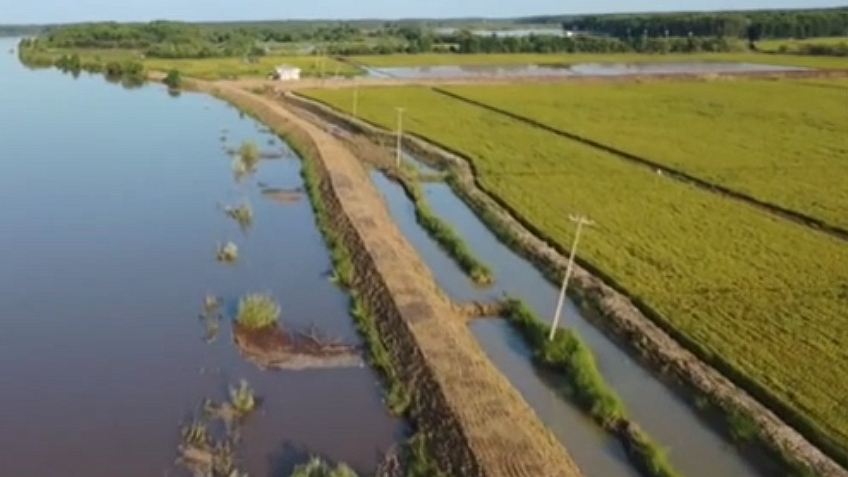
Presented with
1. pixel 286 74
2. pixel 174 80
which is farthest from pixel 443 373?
pixel 174 80

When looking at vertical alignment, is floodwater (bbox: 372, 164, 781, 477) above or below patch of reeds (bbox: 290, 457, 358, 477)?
below

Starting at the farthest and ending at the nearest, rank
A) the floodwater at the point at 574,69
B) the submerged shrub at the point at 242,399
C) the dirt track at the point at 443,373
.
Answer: the floodwater at the point at 574,69 → the submerged shrub at the point at 242,399 → the dirt track at the point at 443,373

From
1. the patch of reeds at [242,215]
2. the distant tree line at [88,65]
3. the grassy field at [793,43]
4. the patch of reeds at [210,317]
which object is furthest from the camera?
the grassy field at [793,43]

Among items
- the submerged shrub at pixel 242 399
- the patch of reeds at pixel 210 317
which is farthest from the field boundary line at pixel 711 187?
the submerged shrub at pixel 242 399

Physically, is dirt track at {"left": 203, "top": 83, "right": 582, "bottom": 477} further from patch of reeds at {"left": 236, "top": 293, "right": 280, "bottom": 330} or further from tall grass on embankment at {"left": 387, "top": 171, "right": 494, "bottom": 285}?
patch of reeds at {"left": 236, "top": 293, "right": 280, "bottom": 330}

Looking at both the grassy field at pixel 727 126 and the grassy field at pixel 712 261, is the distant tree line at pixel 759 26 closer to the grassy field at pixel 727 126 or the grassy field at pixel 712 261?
the grassy field at pixel 727 126

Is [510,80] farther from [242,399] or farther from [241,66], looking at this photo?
[242,399]

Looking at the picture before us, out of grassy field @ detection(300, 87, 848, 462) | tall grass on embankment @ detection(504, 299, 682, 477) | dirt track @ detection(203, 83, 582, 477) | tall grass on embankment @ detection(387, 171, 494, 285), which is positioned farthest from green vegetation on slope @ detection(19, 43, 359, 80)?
tall grass on embankment @ detection(504, 299, 682, 477)

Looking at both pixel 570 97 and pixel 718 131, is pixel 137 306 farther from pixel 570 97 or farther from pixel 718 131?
pixel 570 97
